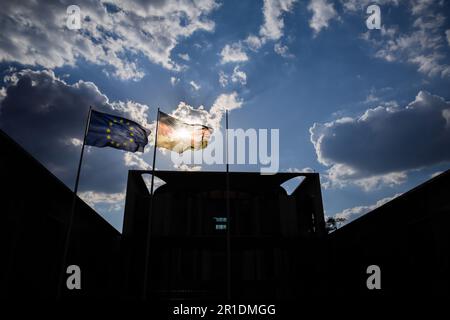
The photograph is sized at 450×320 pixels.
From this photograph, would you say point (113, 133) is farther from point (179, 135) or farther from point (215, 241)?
point (215, 241)

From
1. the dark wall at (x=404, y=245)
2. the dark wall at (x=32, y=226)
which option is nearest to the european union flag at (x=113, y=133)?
the dark wall at (x=32, y=226)

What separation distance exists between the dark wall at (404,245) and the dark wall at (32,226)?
18258 mm

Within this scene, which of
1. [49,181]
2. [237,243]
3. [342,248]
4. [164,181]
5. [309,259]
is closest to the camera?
[49,181]

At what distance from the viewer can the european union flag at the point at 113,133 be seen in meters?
14.2

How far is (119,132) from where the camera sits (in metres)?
14.6

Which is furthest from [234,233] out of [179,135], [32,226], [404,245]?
[32,226]

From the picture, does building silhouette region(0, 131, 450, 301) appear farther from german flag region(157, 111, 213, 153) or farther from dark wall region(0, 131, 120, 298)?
german flag region(157, 111, 213, 153)

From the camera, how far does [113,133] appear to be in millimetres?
14508

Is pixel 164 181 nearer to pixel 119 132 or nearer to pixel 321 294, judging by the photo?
pixel 119 132

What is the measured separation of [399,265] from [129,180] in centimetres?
1960

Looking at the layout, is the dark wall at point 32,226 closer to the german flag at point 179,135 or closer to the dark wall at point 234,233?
the dark wall at point 234,233

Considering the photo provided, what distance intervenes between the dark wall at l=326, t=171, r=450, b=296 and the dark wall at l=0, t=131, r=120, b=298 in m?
18.3

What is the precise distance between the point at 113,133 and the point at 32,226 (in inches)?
231
